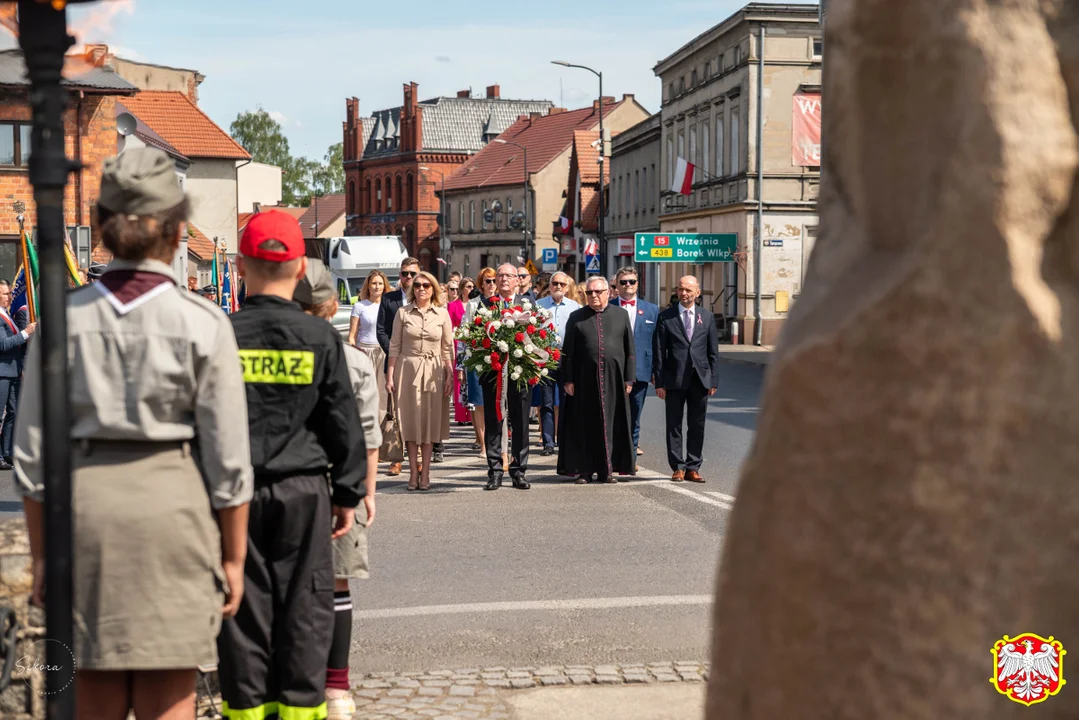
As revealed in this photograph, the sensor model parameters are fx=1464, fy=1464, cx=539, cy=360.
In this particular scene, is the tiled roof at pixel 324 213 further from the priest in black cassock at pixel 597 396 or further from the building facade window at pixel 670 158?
the priest in black cassock at pixel 597 396

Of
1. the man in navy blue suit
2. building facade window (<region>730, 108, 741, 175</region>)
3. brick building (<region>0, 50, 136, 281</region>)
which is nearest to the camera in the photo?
the man in navy blue suit

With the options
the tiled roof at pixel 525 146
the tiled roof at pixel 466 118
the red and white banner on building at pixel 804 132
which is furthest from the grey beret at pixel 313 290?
the tiled roof at pixel 466 118

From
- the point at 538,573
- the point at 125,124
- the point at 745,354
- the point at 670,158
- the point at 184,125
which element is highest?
the point at 184,125

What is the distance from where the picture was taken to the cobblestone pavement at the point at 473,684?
19.9 feet

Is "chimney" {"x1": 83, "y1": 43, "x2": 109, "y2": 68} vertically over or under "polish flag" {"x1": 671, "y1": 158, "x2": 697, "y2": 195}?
under

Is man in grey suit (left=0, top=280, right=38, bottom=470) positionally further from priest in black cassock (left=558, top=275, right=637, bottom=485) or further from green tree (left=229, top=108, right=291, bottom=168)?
green tree (left=229, top=108, right=291, bottom=168)

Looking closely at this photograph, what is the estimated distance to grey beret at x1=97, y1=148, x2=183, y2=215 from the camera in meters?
3.93

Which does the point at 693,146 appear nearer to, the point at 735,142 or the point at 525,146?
the point at 735,142

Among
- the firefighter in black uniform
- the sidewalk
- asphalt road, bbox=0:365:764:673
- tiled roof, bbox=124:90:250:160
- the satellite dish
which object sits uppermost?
tiled roof, bbox=124:90:250:160

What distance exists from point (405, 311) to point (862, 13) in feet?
35.8

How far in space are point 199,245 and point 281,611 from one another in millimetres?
58141

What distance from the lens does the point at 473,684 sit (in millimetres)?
6500

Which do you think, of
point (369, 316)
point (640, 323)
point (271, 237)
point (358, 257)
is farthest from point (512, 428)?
point (358, 257)

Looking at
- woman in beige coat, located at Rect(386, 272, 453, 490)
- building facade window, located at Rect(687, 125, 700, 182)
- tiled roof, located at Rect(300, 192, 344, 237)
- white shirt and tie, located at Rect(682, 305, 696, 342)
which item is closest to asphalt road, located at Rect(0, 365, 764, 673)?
woman in beige coat, located at Rect(386, 272, 453, 490)
